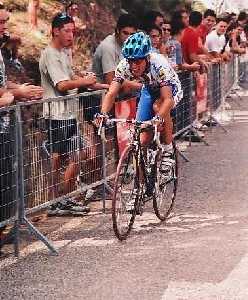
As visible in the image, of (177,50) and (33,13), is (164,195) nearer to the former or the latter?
(177,50)

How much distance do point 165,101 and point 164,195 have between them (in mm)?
1218

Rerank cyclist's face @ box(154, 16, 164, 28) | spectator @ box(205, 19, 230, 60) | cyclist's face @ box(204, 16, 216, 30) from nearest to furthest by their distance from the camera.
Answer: cyclist's face @ box(154, 16, 164, 28)
spectator @ box(205, 19, 230, 60)
cyclist's face @ box(204, 16, 216, 30)

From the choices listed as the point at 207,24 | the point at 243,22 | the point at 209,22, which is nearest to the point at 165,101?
the point at 207,24

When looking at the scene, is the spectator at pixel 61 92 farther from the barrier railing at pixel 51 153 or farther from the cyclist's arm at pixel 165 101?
the cyclist's arm at pixel 165 101

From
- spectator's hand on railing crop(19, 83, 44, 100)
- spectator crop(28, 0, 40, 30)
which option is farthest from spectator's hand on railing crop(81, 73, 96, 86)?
spectator crop(28, 0, 40, 30)

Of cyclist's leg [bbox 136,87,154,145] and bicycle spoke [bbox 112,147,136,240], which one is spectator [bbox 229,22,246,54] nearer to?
cyclist's leg [bbox 136,87,154,145]

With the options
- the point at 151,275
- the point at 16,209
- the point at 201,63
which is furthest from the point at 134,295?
the point at 201,63

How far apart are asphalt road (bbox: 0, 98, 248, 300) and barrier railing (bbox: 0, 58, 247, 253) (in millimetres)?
364

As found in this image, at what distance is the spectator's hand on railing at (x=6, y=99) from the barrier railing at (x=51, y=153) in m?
0.07

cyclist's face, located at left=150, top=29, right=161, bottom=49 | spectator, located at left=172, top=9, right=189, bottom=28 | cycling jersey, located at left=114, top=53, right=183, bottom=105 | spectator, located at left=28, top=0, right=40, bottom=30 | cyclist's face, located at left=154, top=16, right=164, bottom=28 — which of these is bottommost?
cycling jersey, located at left=114, top=53, right=183, bottom=105

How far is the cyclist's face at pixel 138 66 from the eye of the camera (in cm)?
723

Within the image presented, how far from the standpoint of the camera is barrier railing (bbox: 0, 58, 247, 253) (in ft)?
21.7

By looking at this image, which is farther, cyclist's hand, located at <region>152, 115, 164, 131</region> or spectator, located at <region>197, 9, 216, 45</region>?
spectator, located at <region>197, 9, 216, 45</region>

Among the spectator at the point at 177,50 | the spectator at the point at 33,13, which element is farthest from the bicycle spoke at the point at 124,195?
the spectator at the point at 33,13
